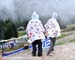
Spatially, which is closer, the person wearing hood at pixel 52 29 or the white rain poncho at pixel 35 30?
Answer: the white rain poncho at pixel 35 30

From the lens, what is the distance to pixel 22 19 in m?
11.7

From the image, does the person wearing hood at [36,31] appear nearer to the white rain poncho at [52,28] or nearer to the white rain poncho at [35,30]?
the white rain poncho at [35,30]

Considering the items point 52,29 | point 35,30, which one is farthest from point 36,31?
point 52,29

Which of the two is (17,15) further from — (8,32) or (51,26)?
(51,26)

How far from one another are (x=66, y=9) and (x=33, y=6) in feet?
6.23

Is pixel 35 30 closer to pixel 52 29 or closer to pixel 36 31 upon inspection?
pixel 36 31

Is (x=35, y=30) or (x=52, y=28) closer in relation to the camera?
(x=35, y=30)

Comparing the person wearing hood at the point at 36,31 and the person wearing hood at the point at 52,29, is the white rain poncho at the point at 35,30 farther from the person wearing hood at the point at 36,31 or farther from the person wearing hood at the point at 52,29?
the person wearing hood at the point at 52,29

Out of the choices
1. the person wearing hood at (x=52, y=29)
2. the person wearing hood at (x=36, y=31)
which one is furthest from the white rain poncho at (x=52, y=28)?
the person wearing hood at (x=36, y=31)

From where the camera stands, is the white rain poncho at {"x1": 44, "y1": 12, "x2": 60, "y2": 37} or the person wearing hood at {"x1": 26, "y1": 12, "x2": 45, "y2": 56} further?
the white rain poncho at {"x1": 44, "y1": 12, "x2": 60, "y2": 37}

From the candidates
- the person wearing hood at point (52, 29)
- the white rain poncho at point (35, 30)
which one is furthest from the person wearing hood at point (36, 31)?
the person wearing hood at point (52, 29)

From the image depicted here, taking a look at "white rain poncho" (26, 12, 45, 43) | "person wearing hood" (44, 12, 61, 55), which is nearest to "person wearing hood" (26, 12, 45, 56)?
"white rain poncho" (26, 12, 45, 43)

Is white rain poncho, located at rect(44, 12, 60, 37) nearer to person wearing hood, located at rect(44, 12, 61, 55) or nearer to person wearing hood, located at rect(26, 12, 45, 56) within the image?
person wearing hood, located at rect(44, 12, 61, 55)

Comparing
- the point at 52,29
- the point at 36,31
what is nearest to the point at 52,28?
the point at 52,29
